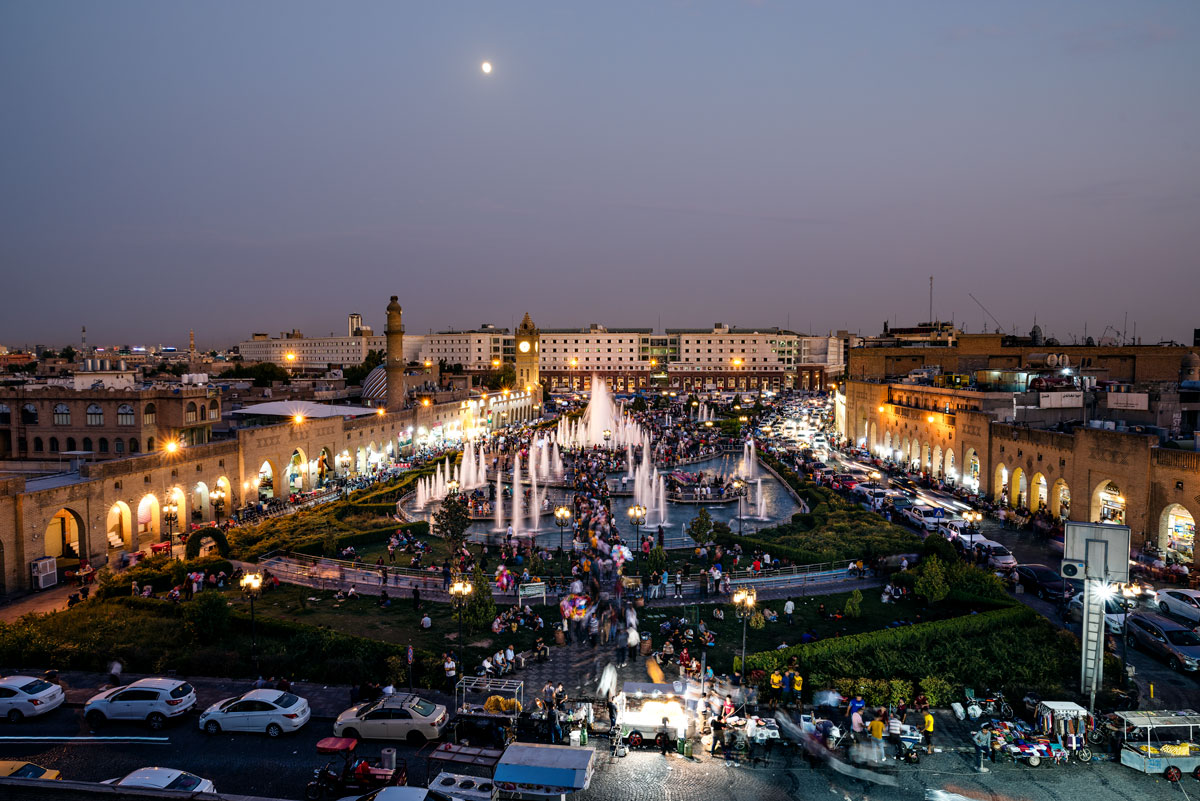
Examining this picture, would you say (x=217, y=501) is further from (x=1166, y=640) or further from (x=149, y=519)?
(x=1166, y=640)

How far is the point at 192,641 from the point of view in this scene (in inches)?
663

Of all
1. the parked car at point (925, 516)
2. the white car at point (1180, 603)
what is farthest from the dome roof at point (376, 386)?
the white car at point (1180, 603)

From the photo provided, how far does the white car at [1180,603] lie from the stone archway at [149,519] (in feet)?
104

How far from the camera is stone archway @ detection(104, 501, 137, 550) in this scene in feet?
85.9

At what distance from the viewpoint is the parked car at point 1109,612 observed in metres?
17.2

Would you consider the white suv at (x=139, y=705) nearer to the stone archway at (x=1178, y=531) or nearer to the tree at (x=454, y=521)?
the tree at (x=454, y=521)

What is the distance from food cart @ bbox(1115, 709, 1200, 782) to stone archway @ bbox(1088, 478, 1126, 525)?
48.9 ft

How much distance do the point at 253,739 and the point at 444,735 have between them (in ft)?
10.8

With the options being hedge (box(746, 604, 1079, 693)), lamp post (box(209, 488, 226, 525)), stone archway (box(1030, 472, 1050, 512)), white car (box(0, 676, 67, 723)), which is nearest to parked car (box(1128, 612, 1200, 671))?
hedge (box(746, 604, 1079, 693))

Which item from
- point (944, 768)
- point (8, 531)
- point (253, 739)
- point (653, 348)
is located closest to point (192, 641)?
point (253, 739)

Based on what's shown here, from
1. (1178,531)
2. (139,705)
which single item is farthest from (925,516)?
(139,705)

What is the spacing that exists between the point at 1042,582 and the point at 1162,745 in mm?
9344

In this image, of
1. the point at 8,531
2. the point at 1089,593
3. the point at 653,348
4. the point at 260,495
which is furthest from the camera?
the point at 653,348

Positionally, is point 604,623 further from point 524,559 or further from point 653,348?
point 653,348
